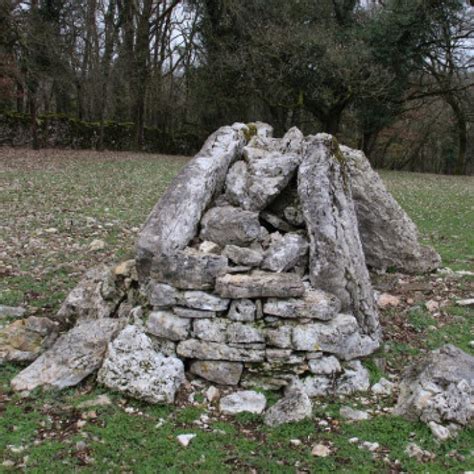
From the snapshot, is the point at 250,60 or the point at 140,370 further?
the point at 250,60

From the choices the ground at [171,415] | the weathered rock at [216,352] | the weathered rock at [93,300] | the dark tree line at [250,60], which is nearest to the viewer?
the ground at [171,415]

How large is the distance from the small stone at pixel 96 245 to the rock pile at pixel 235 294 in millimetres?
3116

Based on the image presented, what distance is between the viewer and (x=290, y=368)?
5.33 m

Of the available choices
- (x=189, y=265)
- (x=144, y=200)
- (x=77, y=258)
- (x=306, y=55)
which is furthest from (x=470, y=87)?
(x=189, y=265)

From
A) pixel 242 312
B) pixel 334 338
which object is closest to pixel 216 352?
pixel 242 312

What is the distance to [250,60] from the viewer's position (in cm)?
2941

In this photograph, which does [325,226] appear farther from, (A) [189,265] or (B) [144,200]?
(B) [144,200]

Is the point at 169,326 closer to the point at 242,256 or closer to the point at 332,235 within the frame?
the point at 242,256

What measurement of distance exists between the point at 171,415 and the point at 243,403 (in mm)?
709

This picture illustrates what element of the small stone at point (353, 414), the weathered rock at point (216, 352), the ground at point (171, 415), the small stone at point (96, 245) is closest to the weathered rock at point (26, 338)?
the ground at point (171, 415)

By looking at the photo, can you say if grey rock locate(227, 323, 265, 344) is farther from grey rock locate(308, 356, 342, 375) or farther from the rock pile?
grey rock locate(308, 356, 342, 375)

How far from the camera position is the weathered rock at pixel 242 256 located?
5805mm

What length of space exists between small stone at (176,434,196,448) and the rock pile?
538mm

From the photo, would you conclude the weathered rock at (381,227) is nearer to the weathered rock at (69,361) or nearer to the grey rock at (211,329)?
the grey rock at (211,329)
